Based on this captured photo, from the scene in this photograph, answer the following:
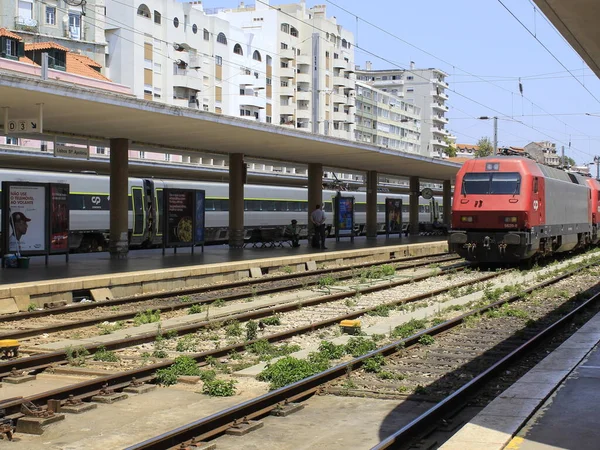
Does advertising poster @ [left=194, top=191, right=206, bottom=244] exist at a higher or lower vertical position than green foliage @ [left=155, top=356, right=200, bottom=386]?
higher

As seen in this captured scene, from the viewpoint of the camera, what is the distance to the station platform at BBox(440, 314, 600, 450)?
5723 millimetres

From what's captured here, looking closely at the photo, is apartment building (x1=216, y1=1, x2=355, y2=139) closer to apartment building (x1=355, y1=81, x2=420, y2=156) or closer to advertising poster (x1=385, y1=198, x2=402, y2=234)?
apartment building (x1=355, y1=81, x2=420, y2=156)

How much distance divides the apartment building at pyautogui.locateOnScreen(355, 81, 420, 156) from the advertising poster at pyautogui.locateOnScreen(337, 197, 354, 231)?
2397 inches

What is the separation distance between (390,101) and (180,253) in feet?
283

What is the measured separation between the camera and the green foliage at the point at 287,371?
27.7 feet

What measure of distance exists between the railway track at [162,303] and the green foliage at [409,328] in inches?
177

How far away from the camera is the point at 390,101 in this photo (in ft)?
357

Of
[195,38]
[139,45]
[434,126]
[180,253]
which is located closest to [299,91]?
[195,38]

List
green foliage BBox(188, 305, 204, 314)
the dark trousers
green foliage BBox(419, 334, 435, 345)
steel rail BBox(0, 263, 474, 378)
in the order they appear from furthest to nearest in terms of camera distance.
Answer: the dark trousers, green foliage BBox(188, 305, 204, 314), green foliage BBox(419, 334, 435, 345), steel rail BBox(0, 263, 474, 378)

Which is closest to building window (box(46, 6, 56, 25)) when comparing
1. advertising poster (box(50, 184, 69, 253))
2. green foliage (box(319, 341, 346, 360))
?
advertising poster (box(50, 184, 69, 253))

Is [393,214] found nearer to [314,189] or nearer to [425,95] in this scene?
[314,189]

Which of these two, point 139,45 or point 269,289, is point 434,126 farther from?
point 269,289

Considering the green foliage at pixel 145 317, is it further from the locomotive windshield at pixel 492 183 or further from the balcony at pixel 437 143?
the balcony at pixel 437 143

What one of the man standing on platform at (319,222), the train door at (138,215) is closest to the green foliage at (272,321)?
the man standing on platform at (319,222)
